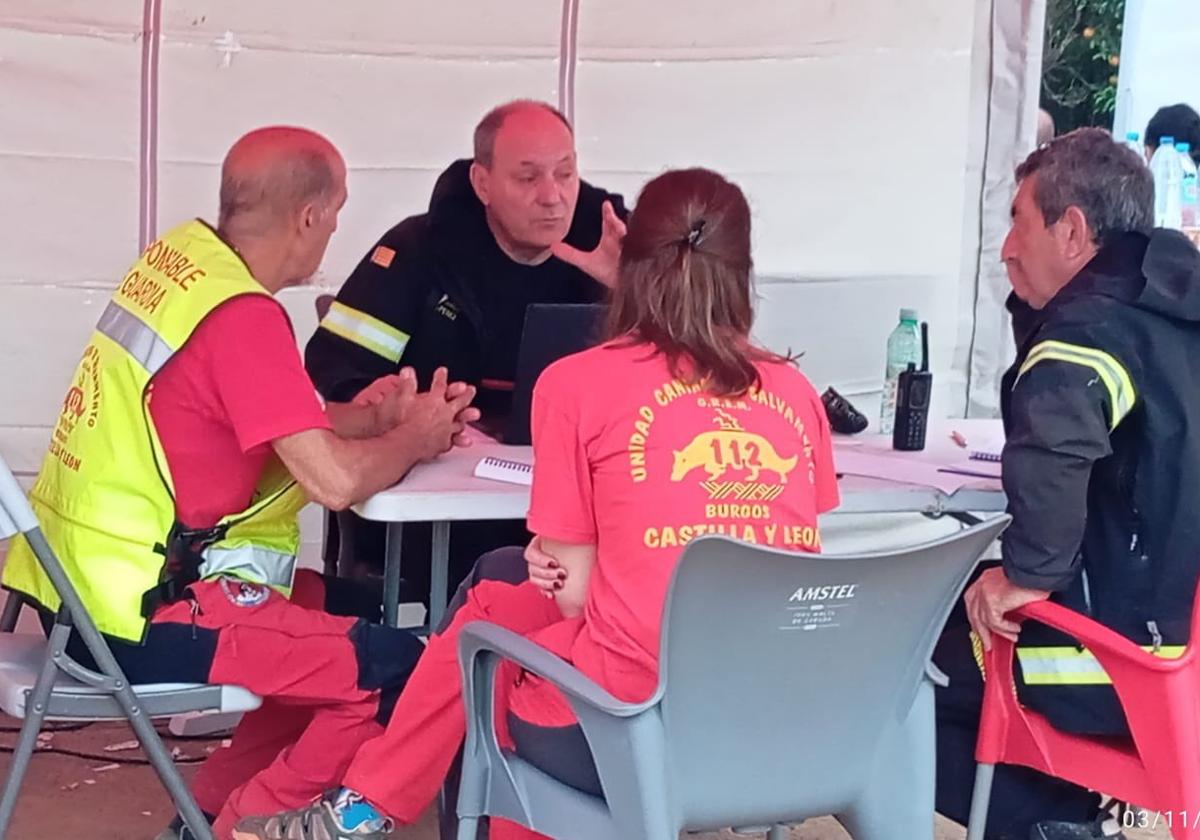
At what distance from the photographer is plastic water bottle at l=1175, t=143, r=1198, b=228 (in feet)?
15.2

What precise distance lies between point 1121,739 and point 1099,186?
82 cm

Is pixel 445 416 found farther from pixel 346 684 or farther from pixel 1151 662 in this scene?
pixel 1151 662

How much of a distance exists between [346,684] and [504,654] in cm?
58

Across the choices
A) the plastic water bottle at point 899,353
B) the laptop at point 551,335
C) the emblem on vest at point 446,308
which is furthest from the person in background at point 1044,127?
the laptop at point 551,335

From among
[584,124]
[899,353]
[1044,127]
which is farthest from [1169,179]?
[899,353]

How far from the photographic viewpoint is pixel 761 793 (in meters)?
1.72

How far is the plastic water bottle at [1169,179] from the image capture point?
181 inches

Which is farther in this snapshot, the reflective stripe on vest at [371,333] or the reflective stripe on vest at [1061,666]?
the reflective stripe on vest at [371,333]

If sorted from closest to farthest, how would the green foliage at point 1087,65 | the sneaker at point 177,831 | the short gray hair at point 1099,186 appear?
the short gray hair at point 1099,186 → the sneaker at point 177,831 → the green foliage at point 1087,65

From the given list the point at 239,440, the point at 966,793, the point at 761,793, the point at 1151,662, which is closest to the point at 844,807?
the point at 761,793

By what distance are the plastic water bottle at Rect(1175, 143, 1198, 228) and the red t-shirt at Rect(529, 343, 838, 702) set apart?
3.32m

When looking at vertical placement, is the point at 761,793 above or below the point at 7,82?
below

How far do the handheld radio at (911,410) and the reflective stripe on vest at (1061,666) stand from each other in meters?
0.57
